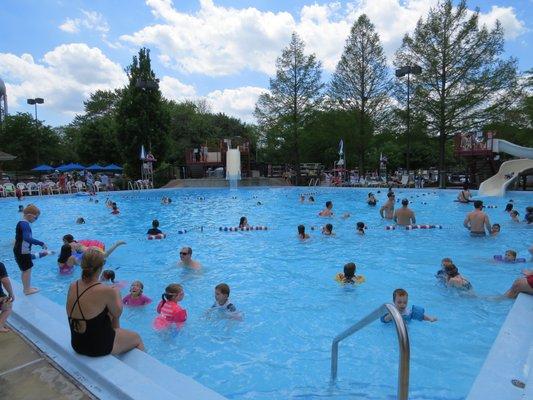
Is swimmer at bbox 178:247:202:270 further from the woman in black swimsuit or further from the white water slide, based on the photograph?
the white water slide

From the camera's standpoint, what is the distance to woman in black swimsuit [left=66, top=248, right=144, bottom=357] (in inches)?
135

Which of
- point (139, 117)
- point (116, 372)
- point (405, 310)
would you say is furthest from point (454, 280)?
point (139, 117)

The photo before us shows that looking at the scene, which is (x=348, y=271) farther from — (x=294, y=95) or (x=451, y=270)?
(x=294, y=95)

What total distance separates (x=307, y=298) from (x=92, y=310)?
434 centimetres

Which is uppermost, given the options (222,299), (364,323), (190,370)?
(364,323)

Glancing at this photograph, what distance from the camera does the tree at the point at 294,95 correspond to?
131ft

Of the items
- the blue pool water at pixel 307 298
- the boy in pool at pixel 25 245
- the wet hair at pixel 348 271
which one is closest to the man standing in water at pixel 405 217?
the blue pool water at pixel 307 298

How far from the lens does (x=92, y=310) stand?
3.43m

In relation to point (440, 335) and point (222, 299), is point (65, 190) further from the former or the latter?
point (440, 335)

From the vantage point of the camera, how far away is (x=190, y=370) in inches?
188

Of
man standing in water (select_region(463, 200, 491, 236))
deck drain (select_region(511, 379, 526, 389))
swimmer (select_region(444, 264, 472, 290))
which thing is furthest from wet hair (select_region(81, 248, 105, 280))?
man standing in water (select_region(463, 200, 491, 236))

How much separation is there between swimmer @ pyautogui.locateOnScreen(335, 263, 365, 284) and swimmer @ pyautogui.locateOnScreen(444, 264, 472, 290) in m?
1.48

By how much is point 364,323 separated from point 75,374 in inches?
92.4

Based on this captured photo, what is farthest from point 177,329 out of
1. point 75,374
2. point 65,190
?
point 65,190
